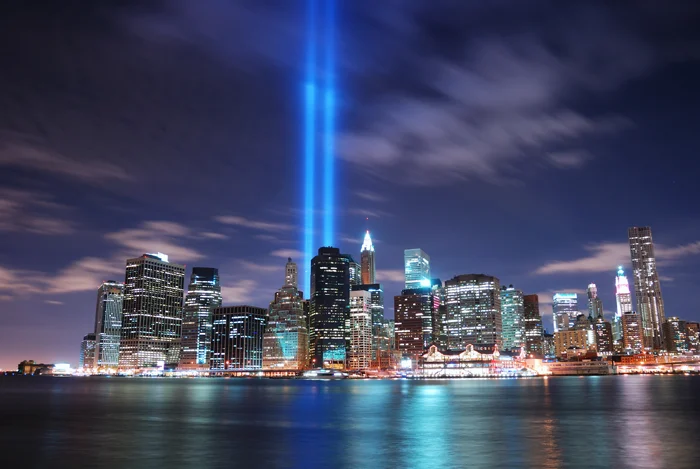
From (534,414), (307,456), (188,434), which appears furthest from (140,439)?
(534,414)

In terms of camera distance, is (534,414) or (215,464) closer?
(215,464)

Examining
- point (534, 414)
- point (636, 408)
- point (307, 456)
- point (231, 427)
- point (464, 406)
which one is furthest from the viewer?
point (464, 406)

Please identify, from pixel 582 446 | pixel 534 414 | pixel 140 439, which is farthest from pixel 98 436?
pixel 534 414

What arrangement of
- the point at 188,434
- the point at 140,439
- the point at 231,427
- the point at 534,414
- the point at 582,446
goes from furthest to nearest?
the point at 534,414, the point at 231,427, the point at 188,434, the point at 140,439, the point at 582,446

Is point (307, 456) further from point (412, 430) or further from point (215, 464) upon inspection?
point (412, 430)

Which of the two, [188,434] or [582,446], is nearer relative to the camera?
[582,446]

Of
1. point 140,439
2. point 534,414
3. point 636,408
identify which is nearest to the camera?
point 140,439

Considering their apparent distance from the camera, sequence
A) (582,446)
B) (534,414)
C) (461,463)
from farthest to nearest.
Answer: (534,414) < (582,446) < (461,463)

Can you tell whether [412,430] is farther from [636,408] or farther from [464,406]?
[636,408]

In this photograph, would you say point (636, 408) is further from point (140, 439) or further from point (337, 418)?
point (140, 439)
